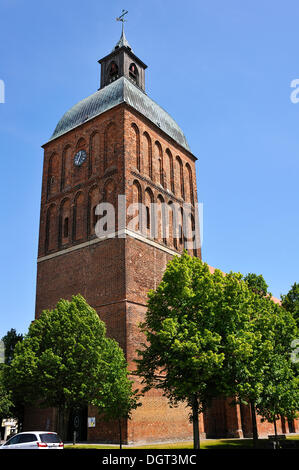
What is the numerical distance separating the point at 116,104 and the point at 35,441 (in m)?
21.2

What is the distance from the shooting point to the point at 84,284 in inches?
983

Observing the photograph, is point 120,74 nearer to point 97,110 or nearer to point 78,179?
point 97,110

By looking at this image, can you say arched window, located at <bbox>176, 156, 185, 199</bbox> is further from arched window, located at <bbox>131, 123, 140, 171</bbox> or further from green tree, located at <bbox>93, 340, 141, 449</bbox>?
green tree, located at <bbox>93, 340, 141, 449</bbox>

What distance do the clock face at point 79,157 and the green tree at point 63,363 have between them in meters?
13.1

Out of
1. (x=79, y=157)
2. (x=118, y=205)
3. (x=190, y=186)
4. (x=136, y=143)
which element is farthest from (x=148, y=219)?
(x=190, y=186)

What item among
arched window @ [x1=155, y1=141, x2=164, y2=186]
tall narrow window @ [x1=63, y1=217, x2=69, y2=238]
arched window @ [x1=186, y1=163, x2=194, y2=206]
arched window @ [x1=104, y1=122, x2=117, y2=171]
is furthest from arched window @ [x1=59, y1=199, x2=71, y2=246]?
arched window @ [x1=186, y1=163, x2=194, y2=206]

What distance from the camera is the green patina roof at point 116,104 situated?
29069mm

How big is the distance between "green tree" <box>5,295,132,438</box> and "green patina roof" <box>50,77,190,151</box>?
52.2ft

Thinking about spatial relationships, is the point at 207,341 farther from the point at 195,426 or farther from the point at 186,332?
the point at 195,426

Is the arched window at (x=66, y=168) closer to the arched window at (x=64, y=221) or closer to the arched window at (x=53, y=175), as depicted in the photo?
the arched window at (x=53, y=175)

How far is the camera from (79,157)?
97.3ft

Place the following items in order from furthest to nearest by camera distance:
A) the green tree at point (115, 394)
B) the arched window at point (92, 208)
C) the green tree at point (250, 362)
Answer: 1. the arched window at point (92, 208)
2. the green tree at point (115, 394)
3. the green tree at point (250, 362)

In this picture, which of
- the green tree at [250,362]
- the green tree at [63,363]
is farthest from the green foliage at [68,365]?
the green tree at [250,362]
